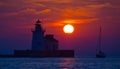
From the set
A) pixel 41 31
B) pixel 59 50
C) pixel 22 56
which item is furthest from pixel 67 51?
pixel 41 31

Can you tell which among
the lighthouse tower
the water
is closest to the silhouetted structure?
the lighthouse tower

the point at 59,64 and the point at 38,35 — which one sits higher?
the point at 38,35

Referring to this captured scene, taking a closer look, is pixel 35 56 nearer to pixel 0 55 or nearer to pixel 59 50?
pixel 59 50

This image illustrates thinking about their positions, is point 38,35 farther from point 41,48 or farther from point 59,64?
point 59,64

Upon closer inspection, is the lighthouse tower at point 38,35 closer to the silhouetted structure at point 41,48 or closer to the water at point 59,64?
the silhouetted structure at point 41,48

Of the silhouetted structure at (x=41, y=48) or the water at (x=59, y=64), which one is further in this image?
the silhouetted structure at (x=41, y=48)

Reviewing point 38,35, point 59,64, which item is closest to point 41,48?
point 38,35

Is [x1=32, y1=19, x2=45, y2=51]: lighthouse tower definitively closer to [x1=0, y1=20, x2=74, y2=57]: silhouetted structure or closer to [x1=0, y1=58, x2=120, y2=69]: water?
[x1=0, y1=20, x2=74, y2=57]: silhouetted structure

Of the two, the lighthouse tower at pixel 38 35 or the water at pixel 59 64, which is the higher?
the lighthouse tower at pixel 38 35

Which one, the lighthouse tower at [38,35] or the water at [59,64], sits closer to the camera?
the water at [59,64]

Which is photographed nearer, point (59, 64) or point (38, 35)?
point (59, 64)

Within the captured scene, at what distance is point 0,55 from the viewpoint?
168 meters

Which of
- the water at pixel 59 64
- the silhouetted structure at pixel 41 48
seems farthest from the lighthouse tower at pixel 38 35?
the water at pixel 59 64

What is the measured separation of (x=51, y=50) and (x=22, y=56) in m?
9.27
